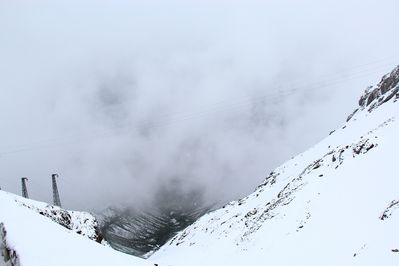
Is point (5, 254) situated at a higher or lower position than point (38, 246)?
higher

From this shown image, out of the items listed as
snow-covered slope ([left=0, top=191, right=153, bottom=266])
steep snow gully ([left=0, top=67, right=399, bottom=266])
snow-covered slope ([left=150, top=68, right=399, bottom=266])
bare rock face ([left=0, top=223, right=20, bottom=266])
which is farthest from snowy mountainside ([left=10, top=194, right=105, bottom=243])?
bare rock face ([left=0, top=223, right=20, bottom=266])

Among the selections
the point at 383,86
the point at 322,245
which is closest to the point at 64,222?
the point at 322,245

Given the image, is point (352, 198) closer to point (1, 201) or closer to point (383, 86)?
point (1, 201)

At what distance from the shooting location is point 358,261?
1580 centimetres

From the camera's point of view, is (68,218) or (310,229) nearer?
(310,229)

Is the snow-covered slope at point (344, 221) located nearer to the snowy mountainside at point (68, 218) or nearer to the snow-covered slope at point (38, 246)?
the snow-covered slope at point (38, 246)

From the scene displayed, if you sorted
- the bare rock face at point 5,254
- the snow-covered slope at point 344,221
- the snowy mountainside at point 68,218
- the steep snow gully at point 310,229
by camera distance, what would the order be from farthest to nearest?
the snowy mountainside at point 68,218 → the snow-covered slope at point 344,221 → the steep snow gully at point 310,229 → the bare rock face at point 5,254

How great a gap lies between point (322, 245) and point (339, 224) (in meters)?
1.61

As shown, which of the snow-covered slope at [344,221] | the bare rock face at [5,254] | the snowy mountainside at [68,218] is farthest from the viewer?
the snowy mountainside at [68,218]

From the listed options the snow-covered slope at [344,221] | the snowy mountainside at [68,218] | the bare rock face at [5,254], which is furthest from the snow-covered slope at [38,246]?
the snowy mountainside at [68,218]

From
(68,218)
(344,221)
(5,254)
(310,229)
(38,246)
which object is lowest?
(38,246)

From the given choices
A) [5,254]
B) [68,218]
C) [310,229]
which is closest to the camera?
[5,254]

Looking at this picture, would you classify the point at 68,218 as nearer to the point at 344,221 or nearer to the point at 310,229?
the point at 310,229

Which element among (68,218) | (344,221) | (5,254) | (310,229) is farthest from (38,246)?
(68,218)
